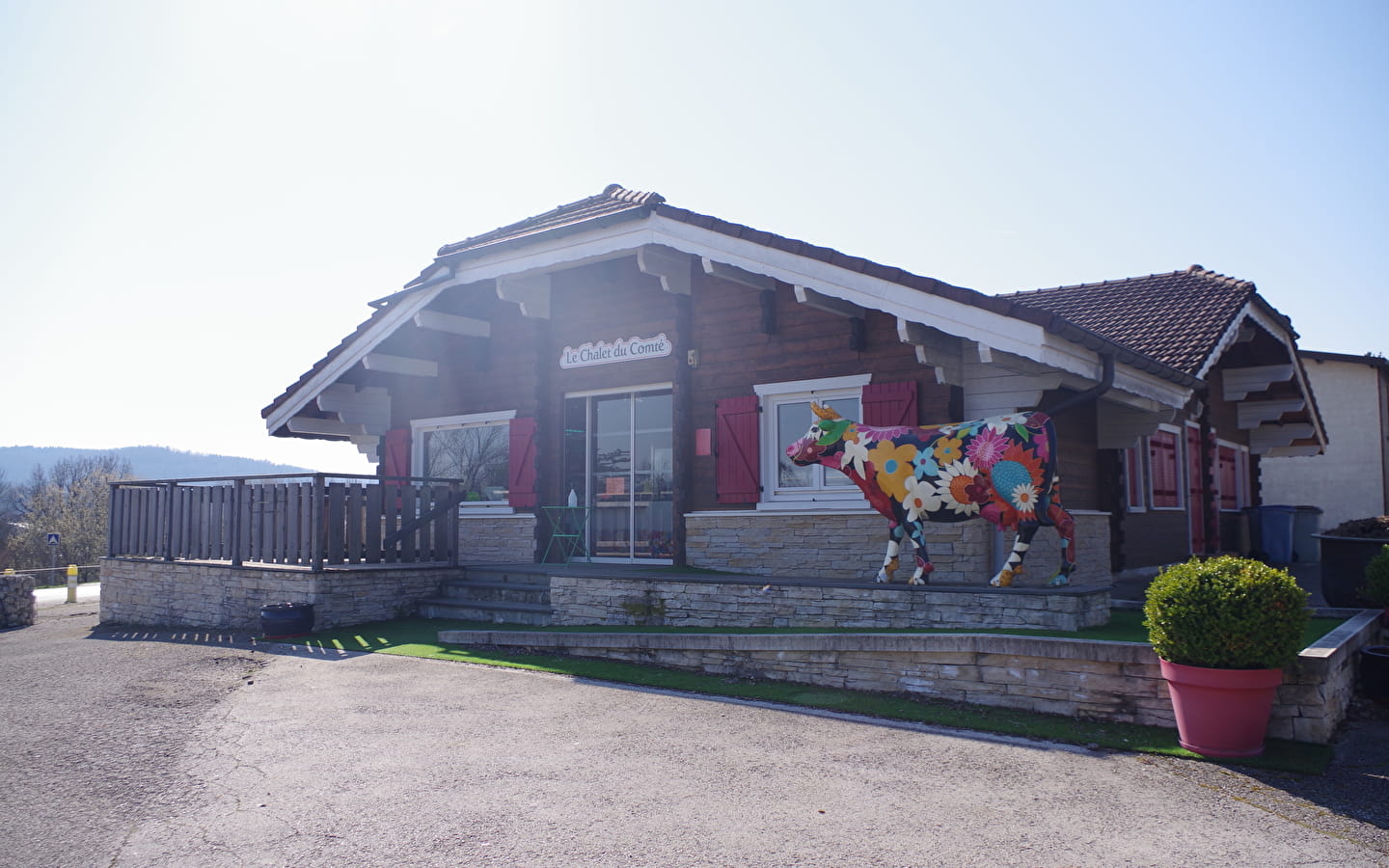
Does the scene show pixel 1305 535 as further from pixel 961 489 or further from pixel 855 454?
pixel 855 454

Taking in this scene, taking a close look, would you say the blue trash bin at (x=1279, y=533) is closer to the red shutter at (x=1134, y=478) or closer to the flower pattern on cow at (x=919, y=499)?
the red shutter at (x=1134, y=478)

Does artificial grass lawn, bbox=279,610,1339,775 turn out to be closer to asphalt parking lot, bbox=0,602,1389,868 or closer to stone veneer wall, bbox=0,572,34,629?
asphalt parking lot, bbox=0,602,1389,868

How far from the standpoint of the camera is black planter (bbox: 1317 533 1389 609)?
27.9 feet

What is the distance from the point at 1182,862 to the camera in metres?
3.89

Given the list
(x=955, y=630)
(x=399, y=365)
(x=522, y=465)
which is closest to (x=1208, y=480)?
(x=955, y=630)

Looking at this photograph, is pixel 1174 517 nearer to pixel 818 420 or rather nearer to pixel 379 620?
pixel 818 420

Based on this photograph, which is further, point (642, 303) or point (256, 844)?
point (642, 303)

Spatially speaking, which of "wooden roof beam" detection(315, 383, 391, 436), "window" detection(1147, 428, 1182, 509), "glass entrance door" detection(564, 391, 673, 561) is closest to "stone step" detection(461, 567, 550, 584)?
"glass entrance door" detection(564, 391, 673, 561)

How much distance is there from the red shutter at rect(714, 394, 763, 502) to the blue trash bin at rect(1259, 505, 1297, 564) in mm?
10802

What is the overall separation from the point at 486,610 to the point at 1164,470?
9.50 meters

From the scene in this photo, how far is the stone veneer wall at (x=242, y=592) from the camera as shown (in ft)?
36.5

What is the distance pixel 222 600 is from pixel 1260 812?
38.1 ft

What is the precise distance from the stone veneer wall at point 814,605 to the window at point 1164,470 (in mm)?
6219

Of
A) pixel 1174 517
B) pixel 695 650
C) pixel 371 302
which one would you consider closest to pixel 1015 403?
pixel 695 650
